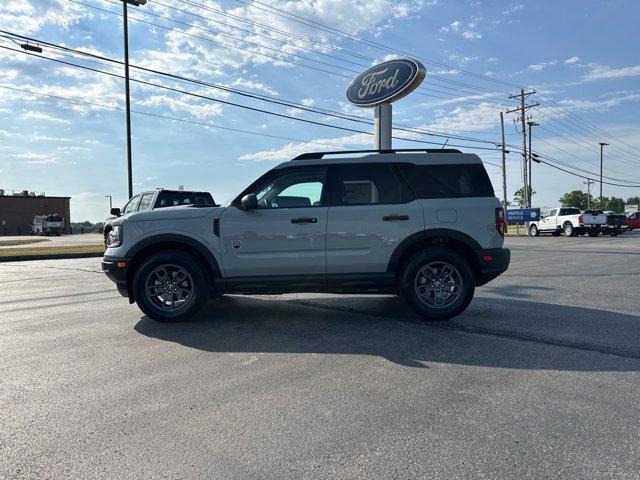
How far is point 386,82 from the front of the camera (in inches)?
746

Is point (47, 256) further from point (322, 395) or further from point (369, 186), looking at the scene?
point (322, 395)

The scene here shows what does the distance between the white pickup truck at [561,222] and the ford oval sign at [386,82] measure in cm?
1734

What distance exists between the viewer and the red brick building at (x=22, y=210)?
5956cm

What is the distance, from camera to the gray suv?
18.1 feet

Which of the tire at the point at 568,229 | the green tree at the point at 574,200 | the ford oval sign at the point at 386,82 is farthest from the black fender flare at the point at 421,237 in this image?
the green tree at the point at 574,200

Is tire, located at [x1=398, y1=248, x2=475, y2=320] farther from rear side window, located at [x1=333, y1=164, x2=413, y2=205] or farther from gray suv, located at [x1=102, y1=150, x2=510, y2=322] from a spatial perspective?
rear side window, located at [x1=333, y1=164, x2=413, y2=205]

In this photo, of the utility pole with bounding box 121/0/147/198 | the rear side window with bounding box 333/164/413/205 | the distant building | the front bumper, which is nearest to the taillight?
the rear side window with bounding box 333/164/413/205

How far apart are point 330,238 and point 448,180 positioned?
1.66m

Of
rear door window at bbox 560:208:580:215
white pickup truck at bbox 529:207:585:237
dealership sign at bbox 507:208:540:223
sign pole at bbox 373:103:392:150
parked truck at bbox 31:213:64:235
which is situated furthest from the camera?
parked truck at bbox 31:213:64:235

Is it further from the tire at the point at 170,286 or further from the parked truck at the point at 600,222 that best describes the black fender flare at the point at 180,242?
the parked truck at the point at 600,222

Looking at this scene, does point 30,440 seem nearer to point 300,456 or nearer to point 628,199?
point 300,456

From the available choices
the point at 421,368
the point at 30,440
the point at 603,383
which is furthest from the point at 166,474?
the point at 603,383

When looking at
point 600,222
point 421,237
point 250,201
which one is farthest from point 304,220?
point 600,222

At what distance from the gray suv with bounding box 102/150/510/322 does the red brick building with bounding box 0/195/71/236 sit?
60845 millimetres
